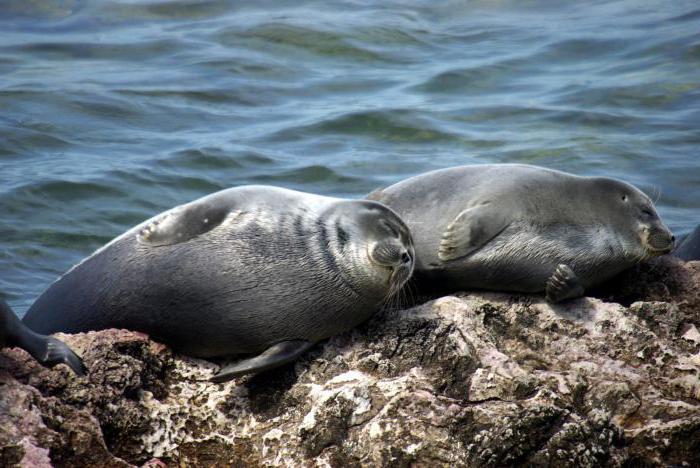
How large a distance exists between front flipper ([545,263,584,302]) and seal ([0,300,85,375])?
85.4 inches

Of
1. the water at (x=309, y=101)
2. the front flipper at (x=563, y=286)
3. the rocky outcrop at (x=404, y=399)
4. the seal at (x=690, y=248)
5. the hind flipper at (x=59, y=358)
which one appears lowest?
the water at (x=309, y=101)

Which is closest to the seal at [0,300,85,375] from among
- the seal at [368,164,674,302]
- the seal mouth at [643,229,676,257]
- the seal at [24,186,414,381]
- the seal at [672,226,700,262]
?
the seal at [24,186,414,381]

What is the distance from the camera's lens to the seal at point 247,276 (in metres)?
4.98

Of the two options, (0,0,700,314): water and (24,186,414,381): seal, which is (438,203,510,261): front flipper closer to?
(24,186,414,381): seal

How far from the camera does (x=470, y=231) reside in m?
5.64

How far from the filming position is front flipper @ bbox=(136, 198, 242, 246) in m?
5.16

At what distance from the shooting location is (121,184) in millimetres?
10828

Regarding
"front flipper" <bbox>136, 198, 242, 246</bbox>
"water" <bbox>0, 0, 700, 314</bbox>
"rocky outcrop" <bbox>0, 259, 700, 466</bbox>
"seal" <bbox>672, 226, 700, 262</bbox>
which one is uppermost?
"front flipper" <bbox>136, 198, 242, 246</bbox>

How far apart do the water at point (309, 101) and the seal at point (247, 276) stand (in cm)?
316

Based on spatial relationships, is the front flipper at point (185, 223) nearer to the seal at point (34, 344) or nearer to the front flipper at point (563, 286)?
the seal at point (34, 344)

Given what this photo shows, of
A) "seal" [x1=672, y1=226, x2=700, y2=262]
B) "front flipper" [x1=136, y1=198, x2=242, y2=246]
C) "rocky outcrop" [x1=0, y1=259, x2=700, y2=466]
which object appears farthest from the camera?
"seal" [x1=672, y1=226, x2=700, y2=262]

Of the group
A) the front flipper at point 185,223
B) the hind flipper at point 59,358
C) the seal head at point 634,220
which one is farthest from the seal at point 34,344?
the seal head at point 634,220

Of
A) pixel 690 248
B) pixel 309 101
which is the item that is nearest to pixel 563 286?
pixel 690 248

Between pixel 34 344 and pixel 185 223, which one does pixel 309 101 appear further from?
pixel 34 344
